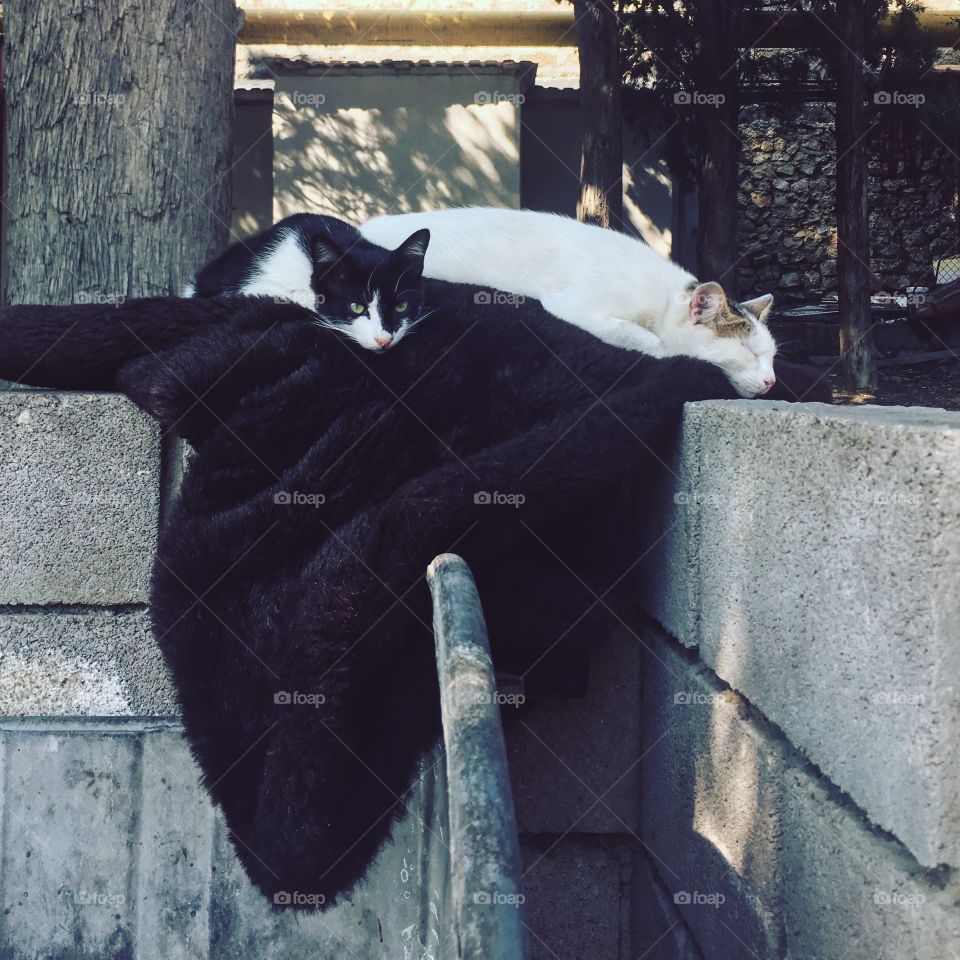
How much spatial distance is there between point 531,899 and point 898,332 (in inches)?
304

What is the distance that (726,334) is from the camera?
2.63 m

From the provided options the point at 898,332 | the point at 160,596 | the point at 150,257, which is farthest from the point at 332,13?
the point at 160,596

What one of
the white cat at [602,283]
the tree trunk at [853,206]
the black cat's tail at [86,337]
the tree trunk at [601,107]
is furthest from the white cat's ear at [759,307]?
the tree trunk at [853,206]

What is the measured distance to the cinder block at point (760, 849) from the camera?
118 centimetres

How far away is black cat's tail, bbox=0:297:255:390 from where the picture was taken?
231 cm

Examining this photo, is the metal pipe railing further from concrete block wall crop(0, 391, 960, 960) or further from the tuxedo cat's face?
the tuxedo cat's face

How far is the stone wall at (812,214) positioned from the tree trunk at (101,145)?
27.5ft

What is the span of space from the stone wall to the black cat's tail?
8.96 meters

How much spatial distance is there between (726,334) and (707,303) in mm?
101

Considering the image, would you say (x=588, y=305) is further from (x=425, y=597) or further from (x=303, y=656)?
(x=303, y=656)

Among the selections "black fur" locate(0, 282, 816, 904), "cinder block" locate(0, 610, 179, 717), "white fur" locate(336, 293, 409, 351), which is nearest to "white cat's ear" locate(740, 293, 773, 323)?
"black fur" locate(0, 282, 816, 904)

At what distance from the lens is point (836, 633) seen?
1329 millimetres

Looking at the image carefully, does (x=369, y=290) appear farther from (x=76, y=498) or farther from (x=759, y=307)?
(x=759, y=307)

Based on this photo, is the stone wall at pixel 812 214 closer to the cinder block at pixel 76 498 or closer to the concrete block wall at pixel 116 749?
the concrete block wall at pixel 116 749
